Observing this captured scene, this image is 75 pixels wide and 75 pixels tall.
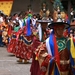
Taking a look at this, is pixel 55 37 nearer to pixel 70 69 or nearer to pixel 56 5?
pixel 70 69

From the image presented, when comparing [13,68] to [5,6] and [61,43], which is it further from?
[5,6]

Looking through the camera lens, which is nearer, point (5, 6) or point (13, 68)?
point (13, 68)

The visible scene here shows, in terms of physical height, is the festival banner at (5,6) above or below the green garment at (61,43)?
above

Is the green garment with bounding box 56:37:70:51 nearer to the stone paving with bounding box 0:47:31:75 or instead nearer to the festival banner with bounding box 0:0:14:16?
the stone paving with bounding box 0:47:31:75

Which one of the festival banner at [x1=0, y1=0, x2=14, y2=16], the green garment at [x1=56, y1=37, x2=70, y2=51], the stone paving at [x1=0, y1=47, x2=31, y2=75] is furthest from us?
the festival banner at [x1=0, y1=0, x2=14, y2=16]

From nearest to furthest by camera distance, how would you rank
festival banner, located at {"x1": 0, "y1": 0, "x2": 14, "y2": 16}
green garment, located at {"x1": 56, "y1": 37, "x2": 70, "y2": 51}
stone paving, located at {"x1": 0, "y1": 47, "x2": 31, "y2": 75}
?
green garment, located at {"x1": 56, "y1": 37, "x2": 70, "y2": 51}, stone paving, located at {"x1": 0, "y1": 47, "x2": 31, "y2": 75}, festival banner, located at {"x1": 0, "y1": 0, "x2": 14, "y2": 16}

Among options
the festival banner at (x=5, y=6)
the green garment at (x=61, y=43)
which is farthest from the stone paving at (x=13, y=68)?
the festival banner at (x=5, y=6)

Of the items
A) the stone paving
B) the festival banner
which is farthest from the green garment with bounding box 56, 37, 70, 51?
the festival banner

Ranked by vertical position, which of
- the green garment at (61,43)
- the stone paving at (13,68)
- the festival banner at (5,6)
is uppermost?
the festival banner at (5,6)

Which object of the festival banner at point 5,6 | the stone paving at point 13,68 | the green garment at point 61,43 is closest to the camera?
the green garment at point 61,43

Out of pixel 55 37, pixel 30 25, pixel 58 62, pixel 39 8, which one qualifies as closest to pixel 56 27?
pixel 55 37

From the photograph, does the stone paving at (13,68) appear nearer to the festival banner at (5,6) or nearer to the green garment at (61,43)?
the green garment at (61,43)

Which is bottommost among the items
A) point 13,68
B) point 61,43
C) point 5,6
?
point 13,68

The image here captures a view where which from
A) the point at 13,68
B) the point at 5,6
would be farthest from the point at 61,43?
the point at 5,6
